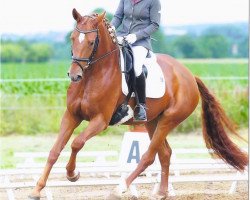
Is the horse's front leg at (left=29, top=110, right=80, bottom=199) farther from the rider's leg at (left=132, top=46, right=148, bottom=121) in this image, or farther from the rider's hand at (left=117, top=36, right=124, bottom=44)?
the rider's hand at (left=117, top=36, right=124, bottom=44)

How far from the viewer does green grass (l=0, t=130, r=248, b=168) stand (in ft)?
44.2

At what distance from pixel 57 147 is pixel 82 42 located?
970 mm

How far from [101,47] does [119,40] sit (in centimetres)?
37

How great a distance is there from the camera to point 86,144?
46.9 feet

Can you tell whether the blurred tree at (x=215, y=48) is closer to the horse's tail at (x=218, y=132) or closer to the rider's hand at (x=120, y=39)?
the horse's tail at (x=218, y=132)

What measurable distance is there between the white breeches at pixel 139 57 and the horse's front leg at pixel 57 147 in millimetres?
812

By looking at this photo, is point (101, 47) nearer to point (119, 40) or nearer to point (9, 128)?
point (119, 40)

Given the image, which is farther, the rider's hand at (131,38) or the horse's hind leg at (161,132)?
the horse's hind leg at (161,132)

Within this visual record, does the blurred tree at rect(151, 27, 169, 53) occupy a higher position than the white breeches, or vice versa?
the white breeches

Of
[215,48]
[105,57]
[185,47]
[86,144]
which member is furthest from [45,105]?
[215,48]

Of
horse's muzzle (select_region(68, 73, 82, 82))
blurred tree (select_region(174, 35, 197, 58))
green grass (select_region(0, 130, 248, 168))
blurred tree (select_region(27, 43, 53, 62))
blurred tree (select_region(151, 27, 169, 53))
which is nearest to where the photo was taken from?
horse's muzzle (select_region(68, 73, 82, 82))

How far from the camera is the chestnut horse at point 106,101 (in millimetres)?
7434

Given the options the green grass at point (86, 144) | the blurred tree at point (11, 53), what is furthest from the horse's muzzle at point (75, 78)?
the blurred tree at point (11, 53)

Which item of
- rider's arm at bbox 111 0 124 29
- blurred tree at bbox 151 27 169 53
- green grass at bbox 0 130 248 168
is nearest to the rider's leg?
rider's arm at bbox 111 0 124 29
